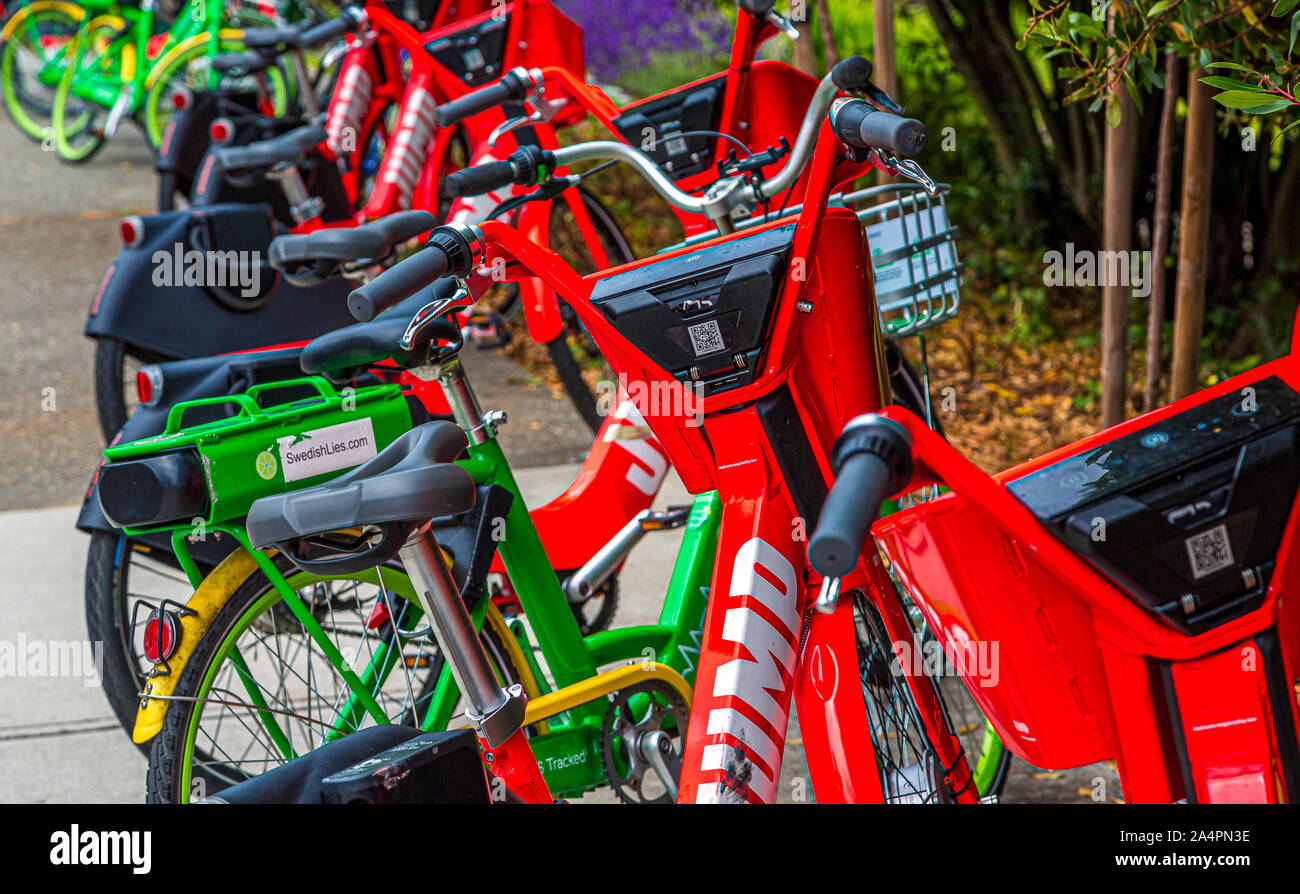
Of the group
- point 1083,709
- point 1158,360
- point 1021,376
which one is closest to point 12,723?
point 1083,709

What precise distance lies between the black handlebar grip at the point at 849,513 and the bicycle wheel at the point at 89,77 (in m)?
8.15

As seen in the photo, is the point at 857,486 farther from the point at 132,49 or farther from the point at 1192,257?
the point at 132,49

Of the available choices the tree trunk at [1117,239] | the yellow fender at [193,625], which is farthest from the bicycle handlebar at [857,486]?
the tree trunk at [1117,239]

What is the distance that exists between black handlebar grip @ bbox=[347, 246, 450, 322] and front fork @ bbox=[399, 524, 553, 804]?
29 cm

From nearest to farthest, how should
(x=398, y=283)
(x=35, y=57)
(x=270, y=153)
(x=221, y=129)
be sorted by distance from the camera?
(x=398, y=283) → (x=270, y=153) → (x=221, y=129) → (x=35, y=57)

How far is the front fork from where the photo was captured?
5.54ft

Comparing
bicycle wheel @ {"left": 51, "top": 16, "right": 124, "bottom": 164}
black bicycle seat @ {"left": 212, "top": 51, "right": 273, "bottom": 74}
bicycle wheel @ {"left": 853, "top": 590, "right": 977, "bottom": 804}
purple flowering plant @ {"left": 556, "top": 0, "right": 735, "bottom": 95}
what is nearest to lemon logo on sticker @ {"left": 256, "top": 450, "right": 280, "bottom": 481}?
bicycle wheel @ {"left": 853, "top": 590, "right": 977, "bottom": 804}

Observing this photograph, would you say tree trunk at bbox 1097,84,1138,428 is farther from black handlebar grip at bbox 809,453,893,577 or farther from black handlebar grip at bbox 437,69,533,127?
black handlebar grip at bbox 809,453,893,577

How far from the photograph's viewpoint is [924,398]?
2.65 m

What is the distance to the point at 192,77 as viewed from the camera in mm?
7844

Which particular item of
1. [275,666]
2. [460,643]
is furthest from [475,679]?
[275,666]

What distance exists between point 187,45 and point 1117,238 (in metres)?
6.08

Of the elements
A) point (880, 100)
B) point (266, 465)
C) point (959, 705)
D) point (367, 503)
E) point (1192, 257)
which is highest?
point (880, 100)

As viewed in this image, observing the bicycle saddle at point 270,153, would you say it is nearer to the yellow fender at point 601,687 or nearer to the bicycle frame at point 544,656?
the bicycle frame at point 544,656
